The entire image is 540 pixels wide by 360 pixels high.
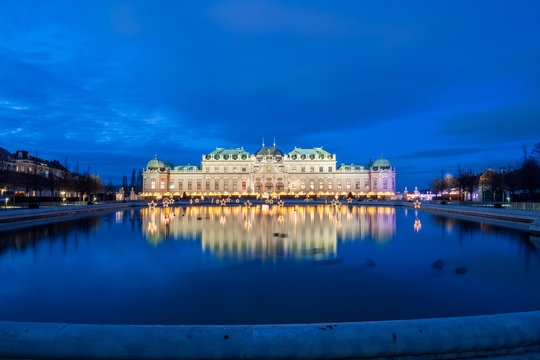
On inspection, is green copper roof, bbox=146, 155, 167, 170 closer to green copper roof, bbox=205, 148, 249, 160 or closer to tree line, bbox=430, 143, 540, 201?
green copper roof, bbox=205, 148, 249, 160

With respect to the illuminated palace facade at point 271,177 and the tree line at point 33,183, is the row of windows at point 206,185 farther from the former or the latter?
the tree line at point 33,183

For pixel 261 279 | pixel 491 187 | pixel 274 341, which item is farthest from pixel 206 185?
pixel 274 341

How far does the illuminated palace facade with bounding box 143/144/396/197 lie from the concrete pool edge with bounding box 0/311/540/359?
88.7 m

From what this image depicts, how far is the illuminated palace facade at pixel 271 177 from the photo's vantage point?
93812 millimetres

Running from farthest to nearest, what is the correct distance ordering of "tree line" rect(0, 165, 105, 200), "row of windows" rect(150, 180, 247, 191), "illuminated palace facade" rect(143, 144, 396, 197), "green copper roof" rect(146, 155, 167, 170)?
"green copper roof" rect(146, 155, 167, 170) → "row of windows" rect(150, 180, 247, 191) → "illuminated palace facade" rect(143, 144, 396, 197) → "tree line" rect(0, 165, 105, 200)

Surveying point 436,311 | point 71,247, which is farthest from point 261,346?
point 71,247

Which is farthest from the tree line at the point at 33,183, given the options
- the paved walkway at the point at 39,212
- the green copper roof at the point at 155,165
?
the green copper roof at the point at 155,165

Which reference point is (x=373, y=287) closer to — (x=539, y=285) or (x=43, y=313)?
(x=539, y=285)

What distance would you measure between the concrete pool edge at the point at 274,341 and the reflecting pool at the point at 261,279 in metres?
2.66

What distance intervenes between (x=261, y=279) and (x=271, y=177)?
84.1m

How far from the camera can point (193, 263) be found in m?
11.8

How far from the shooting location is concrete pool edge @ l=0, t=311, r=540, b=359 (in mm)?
3795

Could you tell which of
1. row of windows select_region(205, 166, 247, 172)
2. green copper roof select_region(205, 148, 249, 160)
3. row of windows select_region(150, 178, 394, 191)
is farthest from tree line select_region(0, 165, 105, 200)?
green copper roof select_region(205, 148, 249, 160)

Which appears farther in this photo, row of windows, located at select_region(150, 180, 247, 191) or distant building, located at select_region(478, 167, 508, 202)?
row of windows, located at select_region(150, 180, 247, 191)
